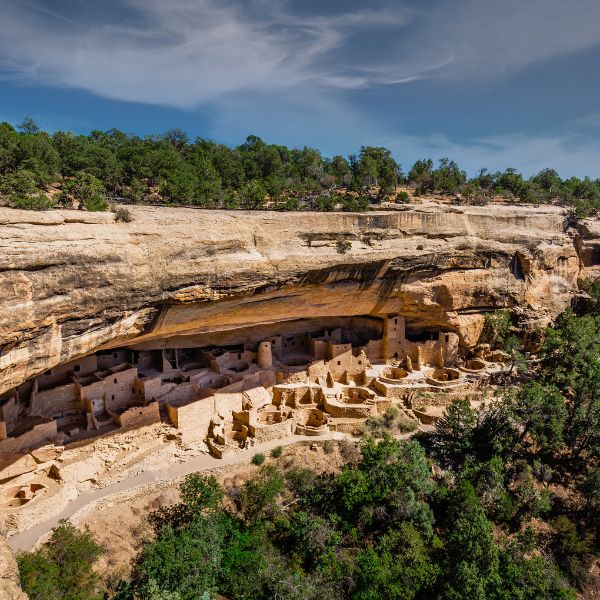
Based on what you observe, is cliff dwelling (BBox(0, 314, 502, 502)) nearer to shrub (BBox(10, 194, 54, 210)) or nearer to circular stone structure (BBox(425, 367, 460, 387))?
circular stone structure (BBox(425, 367, 460, 387))

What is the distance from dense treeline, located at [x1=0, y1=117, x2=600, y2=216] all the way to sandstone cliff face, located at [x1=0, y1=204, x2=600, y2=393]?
2.54 m

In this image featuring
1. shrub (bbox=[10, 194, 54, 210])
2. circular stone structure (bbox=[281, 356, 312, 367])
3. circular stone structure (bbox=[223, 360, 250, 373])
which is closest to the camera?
shrub (bbox=[10, 194, 54, 210])

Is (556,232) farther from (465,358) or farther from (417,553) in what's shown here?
(417,553)

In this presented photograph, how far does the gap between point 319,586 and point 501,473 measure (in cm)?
819

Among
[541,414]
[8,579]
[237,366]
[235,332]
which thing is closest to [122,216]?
[235,332]

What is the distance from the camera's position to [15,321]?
433 inches

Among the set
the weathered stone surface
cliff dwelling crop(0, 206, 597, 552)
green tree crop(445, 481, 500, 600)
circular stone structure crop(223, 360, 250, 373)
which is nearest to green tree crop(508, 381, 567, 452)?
cliff dwelling crop(0, 206, 597, 552)

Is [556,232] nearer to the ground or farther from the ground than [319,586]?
farther from the ground

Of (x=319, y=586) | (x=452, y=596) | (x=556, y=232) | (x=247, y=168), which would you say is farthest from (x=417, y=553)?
(x=247, y=168)

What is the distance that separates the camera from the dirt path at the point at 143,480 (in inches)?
510

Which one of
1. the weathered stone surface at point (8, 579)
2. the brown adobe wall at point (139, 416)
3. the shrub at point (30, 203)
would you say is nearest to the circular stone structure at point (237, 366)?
the brown adobe wall at point (139, 416)

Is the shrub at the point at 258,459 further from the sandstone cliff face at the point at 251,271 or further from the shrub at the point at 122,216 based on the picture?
the shrub at the point at 122,216

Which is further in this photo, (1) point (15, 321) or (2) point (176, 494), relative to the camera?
(2) point (176, 494)

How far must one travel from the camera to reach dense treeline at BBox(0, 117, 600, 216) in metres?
20.6
